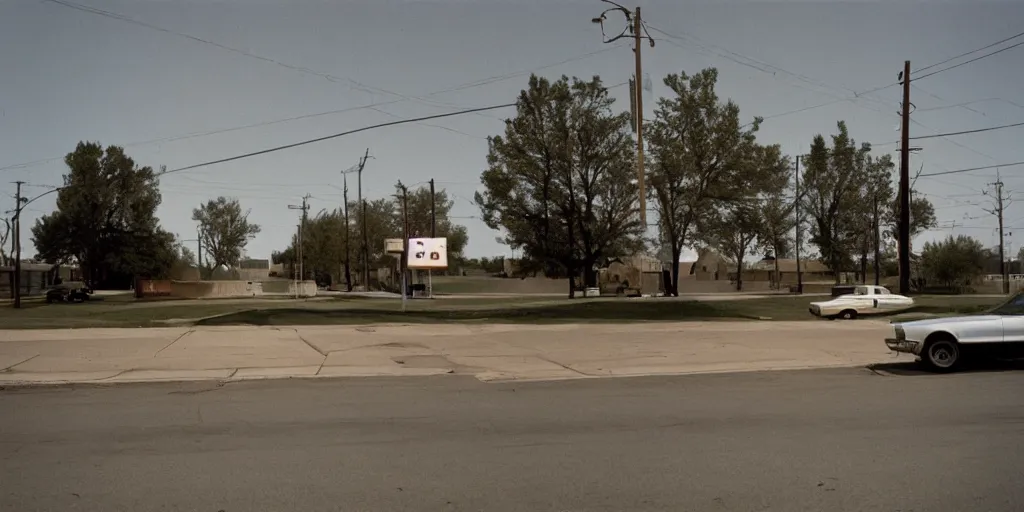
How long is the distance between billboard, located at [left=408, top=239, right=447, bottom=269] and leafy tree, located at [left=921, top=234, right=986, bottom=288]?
58978mm

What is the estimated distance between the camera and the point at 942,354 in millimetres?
13430

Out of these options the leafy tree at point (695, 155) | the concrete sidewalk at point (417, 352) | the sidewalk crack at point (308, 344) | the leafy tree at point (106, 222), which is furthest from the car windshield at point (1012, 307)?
the leafy tree at point (106, 222)

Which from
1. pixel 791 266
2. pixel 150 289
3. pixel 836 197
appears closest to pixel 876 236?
pixel 836 197

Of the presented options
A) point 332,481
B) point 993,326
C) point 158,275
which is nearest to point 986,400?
point 993,326

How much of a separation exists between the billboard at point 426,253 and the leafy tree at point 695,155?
799 inches

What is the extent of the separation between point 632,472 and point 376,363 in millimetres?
9960

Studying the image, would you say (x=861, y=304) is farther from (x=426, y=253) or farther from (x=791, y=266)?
(x=791, y=266)

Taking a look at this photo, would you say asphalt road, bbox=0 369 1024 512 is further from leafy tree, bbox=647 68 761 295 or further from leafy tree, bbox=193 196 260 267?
leafy tree, bbox=193 196 260 267

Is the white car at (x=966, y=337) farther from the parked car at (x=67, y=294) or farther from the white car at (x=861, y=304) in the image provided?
the parked car at (x=67, y=294)

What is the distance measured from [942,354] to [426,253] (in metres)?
23.9

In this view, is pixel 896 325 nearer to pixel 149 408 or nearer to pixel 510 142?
pixel 149 408

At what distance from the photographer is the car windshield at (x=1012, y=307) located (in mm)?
13445

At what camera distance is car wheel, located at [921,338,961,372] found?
1329 cm

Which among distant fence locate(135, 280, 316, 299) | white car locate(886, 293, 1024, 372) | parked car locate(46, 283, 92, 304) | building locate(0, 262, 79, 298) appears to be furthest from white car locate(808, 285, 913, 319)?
building locate(0, 262, 79, 298)
